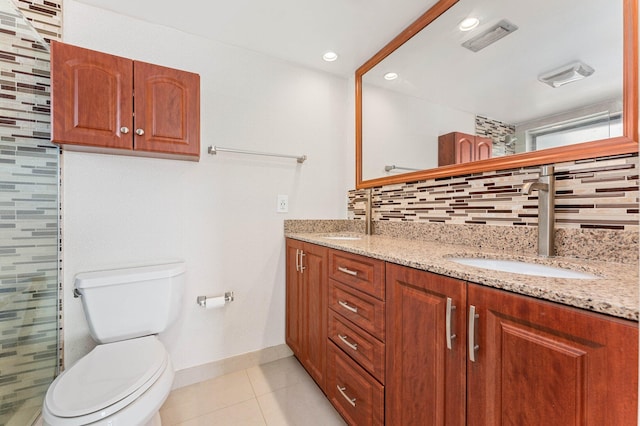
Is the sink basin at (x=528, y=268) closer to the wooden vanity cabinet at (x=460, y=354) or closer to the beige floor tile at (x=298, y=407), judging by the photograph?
the wooden vanity cabinet at (x=460, y=354)

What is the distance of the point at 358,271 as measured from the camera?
45.5 inches

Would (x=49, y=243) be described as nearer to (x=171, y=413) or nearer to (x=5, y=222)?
(x=5, y=222)

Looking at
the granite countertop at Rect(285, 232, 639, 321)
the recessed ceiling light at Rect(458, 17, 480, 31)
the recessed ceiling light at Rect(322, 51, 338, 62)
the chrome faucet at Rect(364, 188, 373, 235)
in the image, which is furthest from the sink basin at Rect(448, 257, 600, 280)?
the recessed ceiling light at Rect(322, 51, 338, 62)

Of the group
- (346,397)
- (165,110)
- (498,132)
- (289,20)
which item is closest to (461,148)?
(498,132)

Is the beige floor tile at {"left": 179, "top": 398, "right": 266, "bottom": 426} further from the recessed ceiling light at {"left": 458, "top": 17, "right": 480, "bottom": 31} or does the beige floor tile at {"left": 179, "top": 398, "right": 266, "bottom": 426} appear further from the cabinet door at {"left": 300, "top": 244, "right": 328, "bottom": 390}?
the recessed ceiling light at {"left": 458, "top": 17, "right": 480, "bottom": 31}

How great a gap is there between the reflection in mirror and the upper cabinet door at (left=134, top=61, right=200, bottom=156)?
4.17 ft

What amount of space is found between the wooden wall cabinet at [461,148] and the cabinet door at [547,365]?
0.83 m

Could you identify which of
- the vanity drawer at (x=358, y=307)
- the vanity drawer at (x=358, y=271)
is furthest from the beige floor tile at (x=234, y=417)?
the vanity drawer at (x=358, y=271)

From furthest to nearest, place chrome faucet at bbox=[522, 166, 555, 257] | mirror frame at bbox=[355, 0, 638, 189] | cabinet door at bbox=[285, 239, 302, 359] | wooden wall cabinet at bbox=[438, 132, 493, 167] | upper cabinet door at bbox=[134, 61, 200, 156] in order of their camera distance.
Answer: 1. cabinet door at bbox=[285, 239, 302, 359]
2. upper cabinet door at bbox=[134, 61, 200, 156]
3. wooden wall cabinet at bbox=[438, 132, 493, 167]
4. chrome faucet at bbox=[522, 166, 555, 257]
5. mirror frame at bbox=[355, 0, 638, 189]

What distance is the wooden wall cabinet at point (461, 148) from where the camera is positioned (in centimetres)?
125

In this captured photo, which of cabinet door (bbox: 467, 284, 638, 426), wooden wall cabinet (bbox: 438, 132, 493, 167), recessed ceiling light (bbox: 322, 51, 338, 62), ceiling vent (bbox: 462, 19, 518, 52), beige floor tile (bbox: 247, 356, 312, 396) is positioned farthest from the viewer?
recessed ceiling light (bbox: 322, 51, 338, 62)

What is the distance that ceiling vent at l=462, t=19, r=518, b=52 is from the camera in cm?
115

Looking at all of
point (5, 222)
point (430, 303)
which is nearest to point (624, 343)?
point (430, 303)

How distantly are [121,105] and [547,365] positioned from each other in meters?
1.90
